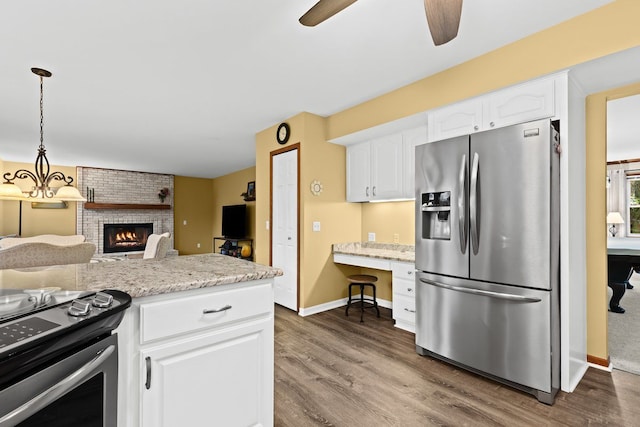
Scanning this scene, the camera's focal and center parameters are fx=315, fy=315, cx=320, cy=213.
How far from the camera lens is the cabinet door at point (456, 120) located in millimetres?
2594

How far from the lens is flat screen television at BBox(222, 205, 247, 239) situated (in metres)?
7.62

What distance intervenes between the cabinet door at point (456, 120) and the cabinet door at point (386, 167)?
748 millimetres

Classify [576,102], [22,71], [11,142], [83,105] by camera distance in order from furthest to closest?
[11,142] → [83,105] → [22,71] → [576,102]

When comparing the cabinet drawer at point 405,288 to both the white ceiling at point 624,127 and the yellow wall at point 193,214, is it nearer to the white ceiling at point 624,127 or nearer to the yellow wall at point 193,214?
the white ceiling at point 624,127

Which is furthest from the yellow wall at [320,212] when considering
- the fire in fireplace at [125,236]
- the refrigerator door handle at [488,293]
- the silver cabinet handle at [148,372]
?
the fire in fireplace at [125,236]

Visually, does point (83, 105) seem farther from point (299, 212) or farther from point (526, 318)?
point (526, 318)

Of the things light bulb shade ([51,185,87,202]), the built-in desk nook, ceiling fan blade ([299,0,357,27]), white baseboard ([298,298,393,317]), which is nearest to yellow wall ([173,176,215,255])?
light bulb shade ([51,185,87,202])

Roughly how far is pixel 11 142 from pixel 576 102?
25.0ft

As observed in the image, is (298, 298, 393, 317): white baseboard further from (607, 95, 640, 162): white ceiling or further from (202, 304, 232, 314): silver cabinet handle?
(607, 95, 640, 162): white ceiling

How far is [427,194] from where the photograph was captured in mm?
2639

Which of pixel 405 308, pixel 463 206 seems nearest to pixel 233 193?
pixel 405 308

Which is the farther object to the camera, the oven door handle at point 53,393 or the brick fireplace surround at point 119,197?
the brick fireplace surround at point 119,197

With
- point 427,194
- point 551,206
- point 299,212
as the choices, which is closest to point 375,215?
point 299,212

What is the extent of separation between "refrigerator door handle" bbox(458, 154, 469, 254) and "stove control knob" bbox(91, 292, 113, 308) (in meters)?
2.19
